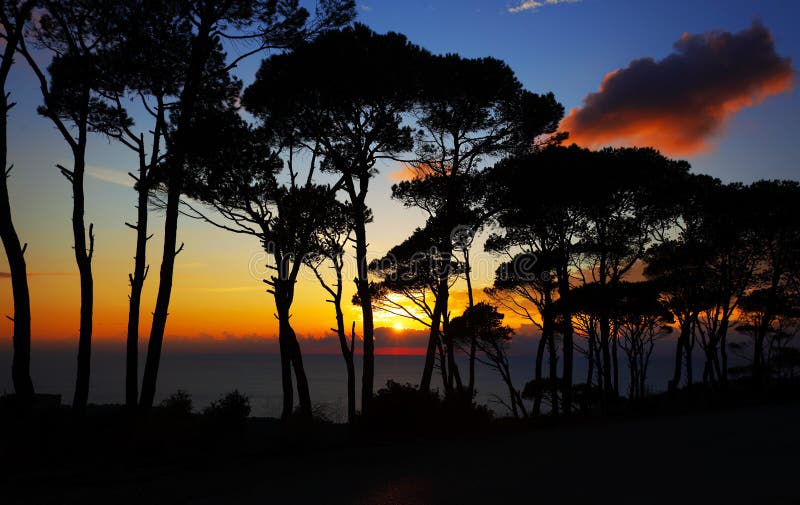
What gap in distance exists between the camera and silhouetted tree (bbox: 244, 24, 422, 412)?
15.7 metres

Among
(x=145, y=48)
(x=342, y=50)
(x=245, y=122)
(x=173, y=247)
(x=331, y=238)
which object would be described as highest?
(x=342, y=50)

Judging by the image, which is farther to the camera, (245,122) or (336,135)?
(336,135)

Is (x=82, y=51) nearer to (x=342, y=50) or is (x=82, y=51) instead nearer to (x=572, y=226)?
(x=342, y=50)

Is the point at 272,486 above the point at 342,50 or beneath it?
beneath

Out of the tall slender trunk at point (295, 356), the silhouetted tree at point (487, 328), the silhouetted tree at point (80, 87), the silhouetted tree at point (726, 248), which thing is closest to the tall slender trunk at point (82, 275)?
the silhouetted tree at point (80, 87)

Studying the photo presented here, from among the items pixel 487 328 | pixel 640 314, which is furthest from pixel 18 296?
pixel 640 314

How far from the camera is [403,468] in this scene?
24.4 ft

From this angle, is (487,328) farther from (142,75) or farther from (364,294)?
(142,75)

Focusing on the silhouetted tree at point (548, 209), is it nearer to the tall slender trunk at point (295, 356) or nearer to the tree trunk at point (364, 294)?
the tree trunk at point (364, 294)

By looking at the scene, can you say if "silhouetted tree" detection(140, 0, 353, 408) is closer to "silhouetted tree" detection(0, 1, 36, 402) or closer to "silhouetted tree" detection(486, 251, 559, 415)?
"silhouetted tree" detection(0, 1, 36, 402)

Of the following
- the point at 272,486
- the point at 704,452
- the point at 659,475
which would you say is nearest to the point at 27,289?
the point at 272,486

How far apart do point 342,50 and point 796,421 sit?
1402 cm

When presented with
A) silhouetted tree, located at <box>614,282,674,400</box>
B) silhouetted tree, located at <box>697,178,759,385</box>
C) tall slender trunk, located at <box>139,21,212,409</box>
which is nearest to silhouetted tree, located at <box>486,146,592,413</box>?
silhouetted tree, located at <box>614,282,674,400</box>

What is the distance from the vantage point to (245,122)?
49.1 feet
